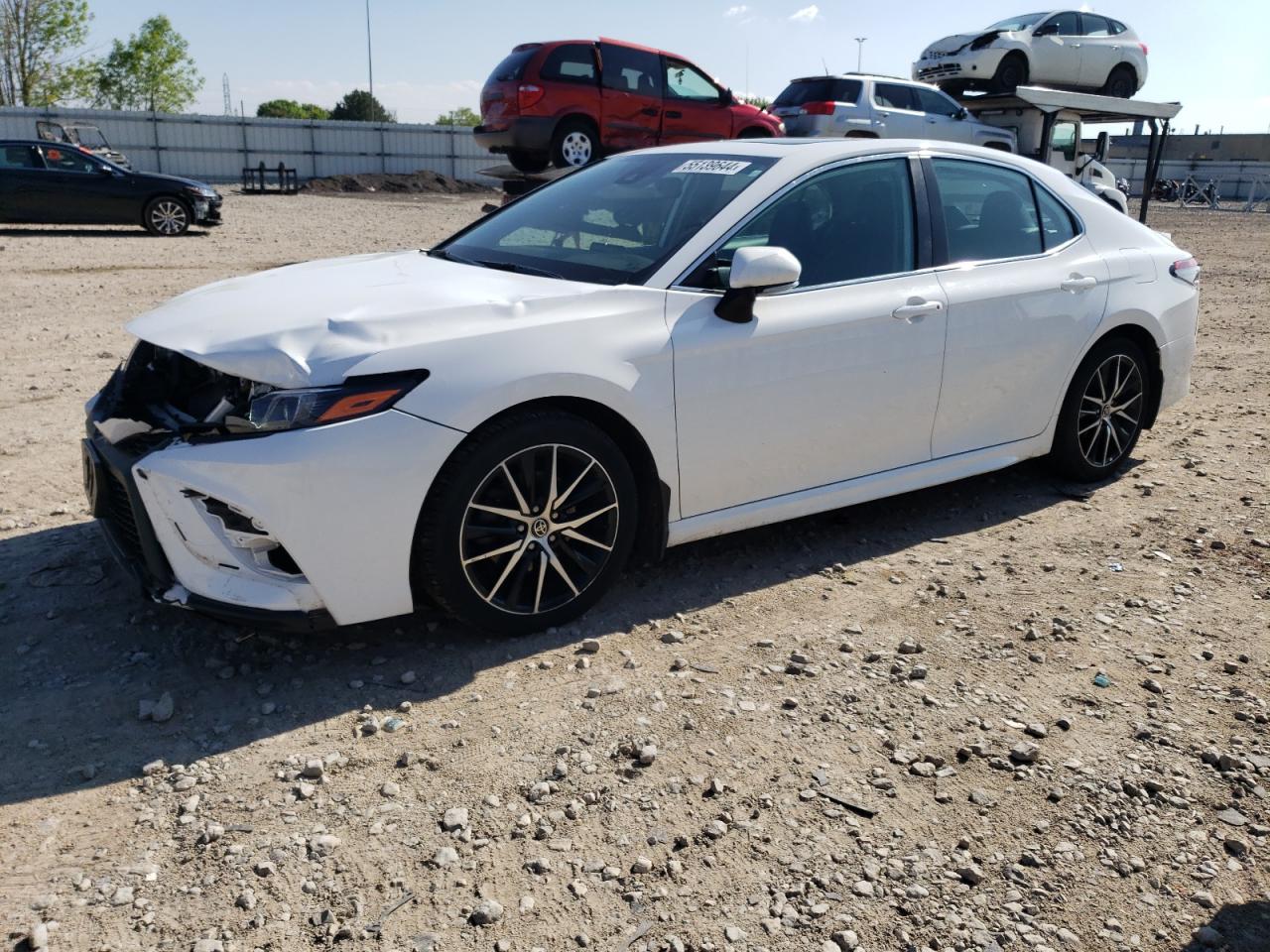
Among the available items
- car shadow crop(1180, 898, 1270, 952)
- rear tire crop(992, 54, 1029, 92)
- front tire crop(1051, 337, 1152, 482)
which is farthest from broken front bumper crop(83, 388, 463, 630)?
rear tire crop(992, 54, 1029, 92)

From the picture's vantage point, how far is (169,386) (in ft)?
13.0

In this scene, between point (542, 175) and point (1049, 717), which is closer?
point (1049, 717)

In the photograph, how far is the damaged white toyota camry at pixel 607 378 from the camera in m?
3.30

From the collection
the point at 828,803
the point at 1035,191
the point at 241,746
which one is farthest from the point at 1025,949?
the point at 1035,191

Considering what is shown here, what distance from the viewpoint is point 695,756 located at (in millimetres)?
3127

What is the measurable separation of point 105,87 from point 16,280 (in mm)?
64597

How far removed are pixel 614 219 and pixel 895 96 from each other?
14.6m

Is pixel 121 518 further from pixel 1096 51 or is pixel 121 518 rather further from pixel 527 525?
pixel 1096 51

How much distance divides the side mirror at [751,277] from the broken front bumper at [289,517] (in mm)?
1178

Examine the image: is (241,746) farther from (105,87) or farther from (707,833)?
(105,87)

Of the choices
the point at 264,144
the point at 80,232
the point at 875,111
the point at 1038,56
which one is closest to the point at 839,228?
the point at 875,111

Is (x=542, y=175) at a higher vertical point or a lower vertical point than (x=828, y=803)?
higher

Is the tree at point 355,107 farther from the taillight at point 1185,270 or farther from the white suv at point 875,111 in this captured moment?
the taillight at point 1185,270

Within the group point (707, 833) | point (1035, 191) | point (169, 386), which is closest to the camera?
point (707, 833)
